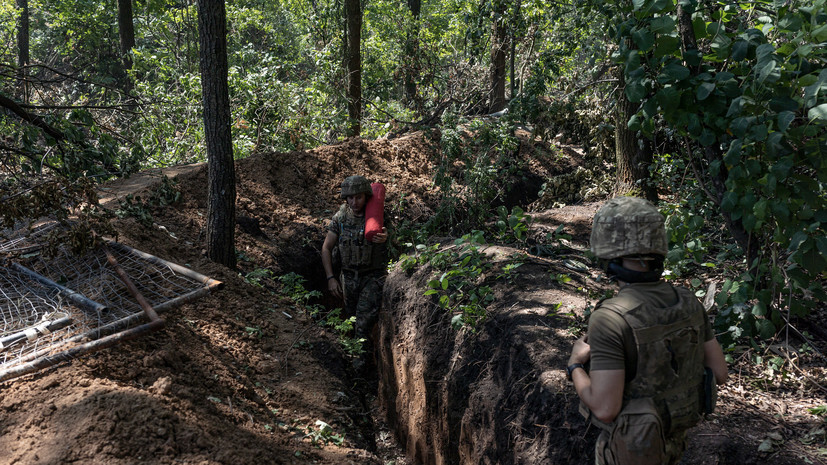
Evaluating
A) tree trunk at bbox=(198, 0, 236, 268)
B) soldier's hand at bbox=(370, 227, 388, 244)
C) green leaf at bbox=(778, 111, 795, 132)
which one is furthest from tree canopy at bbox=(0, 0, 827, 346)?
soldier's hand at bbox=(370, 227, 388, 244)

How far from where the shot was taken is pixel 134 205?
652cm

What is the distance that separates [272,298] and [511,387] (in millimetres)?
3048

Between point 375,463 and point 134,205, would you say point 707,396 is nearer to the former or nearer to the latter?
point 375,463

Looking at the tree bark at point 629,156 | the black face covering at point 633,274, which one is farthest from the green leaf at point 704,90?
the tree bark at point 629,156

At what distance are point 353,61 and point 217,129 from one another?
21.2 ft

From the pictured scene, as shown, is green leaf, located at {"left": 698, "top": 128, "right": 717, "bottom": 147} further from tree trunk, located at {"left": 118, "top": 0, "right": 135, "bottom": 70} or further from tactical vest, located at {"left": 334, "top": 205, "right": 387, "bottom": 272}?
tree trunk, located at {"left": 118, "top": 0, "right": 135, "bottom": 70}

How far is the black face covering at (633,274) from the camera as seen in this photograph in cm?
241

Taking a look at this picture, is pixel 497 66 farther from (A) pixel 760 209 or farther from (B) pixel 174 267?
(A) pixel 760 209

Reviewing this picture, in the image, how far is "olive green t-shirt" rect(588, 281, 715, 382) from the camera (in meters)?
2.28

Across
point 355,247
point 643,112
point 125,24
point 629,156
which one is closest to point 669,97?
point 643,112

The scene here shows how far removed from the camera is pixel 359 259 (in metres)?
6.64

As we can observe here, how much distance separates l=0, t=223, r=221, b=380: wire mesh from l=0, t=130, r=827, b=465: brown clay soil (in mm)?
177

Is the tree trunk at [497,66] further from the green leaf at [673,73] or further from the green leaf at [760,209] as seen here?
the green leaf at [760,209]

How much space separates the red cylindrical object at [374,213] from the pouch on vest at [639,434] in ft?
14.2
